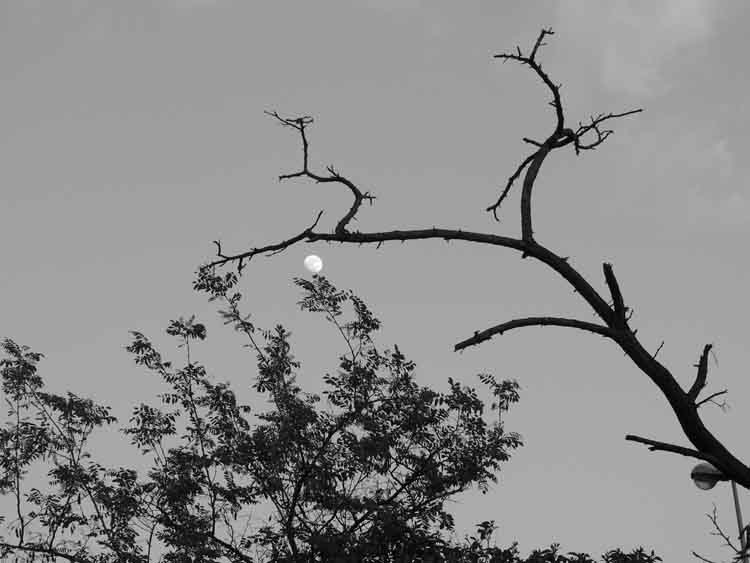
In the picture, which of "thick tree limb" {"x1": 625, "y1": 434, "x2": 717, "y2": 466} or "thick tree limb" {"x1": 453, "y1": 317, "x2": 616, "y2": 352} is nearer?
"thick tree limb" {"x1": 625, "y1": 434, "x2": 717, "y2": 466}

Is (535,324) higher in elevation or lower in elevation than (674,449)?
higher

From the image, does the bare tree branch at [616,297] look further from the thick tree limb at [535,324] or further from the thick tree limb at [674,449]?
the thick tree limb at [674,449]

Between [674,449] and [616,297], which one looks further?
[616,297]

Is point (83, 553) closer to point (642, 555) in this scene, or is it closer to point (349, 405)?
point (349, 405)

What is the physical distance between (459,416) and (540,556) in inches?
188

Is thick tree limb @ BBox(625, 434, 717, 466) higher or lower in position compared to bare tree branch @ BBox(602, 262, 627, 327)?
lower

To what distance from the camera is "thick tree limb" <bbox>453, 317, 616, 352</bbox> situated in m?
3.75

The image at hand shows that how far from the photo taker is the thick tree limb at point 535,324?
3.75 meters

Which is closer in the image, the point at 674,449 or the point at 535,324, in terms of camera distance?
the point at 674,449

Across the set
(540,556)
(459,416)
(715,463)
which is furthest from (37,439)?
(715,463)

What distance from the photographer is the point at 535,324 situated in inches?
151

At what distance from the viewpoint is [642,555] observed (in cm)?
1700

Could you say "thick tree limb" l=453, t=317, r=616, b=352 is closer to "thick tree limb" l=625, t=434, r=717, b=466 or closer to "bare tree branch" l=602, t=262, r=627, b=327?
"bare tree branch" l=602, t=262, r=627, b=327

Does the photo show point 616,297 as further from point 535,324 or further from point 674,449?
point 674,449
